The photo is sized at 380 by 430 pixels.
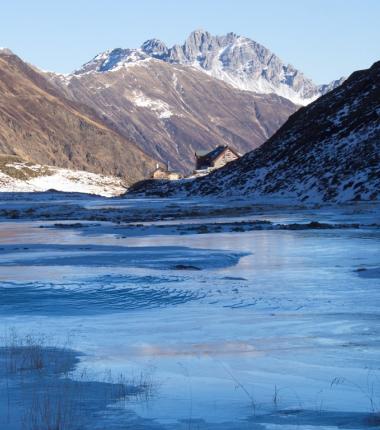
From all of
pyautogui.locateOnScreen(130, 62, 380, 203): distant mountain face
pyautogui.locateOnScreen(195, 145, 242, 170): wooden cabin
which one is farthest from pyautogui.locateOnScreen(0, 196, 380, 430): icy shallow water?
pyautogui.locateOnScreen(195, 145, 242, 170): wooden cabin

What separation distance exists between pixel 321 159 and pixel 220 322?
6636 cm

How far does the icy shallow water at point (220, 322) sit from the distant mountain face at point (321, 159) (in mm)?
40491

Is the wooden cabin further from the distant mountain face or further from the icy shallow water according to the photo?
the icy shallow water

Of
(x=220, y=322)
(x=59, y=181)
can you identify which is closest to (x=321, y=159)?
(x=220, y=322)

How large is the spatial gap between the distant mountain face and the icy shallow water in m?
40.5

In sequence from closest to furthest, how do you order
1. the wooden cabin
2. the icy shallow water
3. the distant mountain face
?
the icy shallow water
the distant mountain face
the wooden cabin

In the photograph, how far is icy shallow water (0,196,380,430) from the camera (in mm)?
9453

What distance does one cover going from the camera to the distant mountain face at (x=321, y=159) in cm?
7125

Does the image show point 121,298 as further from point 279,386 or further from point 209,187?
point 209,187

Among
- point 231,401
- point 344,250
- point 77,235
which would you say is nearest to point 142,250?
point 344,250

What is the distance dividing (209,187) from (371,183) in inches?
1001

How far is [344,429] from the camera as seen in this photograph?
8.48m

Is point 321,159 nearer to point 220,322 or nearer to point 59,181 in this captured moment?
point 220,322

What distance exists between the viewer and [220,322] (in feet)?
48.9
